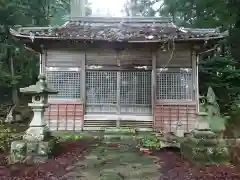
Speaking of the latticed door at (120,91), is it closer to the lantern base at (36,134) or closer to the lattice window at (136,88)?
the lattice window at (136,88)

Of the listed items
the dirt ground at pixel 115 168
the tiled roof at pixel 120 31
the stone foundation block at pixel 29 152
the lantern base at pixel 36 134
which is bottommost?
the dirt ground at pixel 115 168

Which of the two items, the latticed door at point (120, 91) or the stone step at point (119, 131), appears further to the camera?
the latticed door at point (120, 91)

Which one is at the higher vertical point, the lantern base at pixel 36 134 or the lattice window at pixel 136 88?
the lattice window at pixel 136 88

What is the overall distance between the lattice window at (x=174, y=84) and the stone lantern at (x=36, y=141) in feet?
18.7

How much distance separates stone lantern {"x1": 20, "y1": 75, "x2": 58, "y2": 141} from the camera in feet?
23.5

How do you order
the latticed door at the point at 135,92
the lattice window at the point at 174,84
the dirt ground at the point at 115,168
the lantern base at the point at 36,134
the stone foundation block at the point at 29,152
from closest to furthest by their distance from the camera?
the dirt ground at the point at 115,168 → the stone foundation block at the point at 29,152 → the lantern base at the point at 36,134 → the lattice window at the point at 174,84 → the latticed door at the point at 135,92

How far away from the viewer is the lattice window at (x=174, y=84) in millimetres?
12164

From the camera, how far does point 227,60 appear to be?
49.1 ft

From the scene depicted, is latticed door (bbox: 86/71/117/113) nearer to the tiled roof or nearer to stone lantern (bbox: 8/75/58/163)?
the tiled roof

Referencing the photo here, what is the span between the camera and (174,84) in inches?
479

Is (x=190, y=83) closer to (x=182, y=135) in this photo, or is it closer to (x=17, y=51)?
(x=182, y=135)

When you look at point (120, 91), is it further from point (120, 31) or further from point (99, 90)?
point (120, 31)

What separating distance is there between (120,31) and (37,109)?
6.20 metres

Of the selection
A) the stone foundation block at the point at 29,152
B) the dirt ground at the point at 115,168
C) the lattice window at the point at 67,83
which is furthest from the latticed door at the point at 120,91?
the stone foundation block at the point at 29,152
